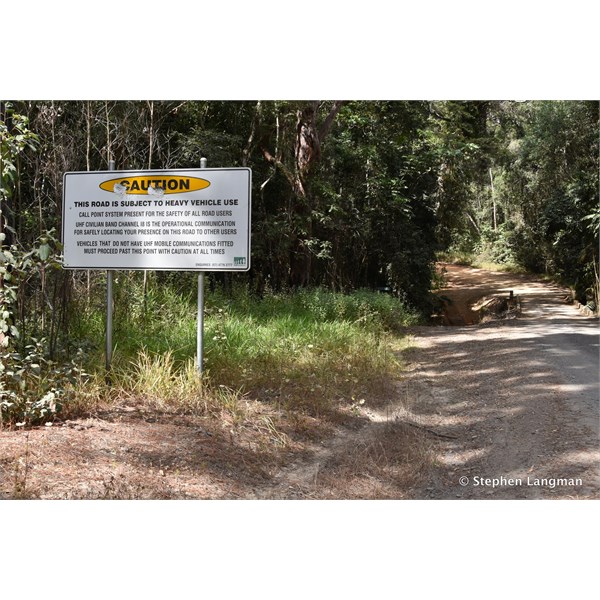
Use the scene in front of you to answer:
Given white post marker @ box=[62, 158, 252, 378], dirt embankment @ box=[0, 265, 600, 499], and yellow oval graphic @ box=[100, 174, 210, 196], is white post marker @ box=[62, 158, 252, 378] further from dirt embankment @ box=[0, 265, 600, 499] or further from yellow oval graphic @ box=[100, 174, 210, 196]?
dirt embankment @ box=[0, 265, 600, 499]

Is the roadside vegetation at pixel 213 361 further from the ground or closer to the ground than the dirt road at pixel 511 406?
further from the ground

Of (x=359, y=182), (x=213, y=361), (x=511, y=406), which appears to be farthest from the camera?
(x=359, y=182)

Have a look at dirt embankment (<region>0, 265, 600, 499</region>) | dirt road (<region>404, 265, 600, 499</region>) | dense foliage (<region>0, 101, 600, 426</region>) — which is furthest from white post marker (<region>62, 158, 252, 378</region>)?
dirt road (<region>404, 265, 600, 499</region>)

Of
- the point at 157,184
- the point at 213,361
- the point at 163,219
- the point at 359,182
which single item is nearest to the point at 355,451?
the point at 213,361

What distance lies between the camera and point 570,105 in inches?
400

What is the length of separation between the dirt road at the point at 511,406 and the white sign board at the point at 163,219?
2.28 m

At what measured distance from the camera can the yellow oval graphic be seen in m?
5.25


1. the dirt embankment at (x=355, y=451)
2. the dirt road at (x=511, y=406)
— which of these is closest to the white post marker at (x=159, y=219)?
the dirt embankment at (x=355, y=451)

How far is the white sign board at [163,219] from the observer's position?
527 centimetres

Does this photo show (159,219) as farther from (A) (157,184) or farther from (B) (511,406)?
(B) (511,406)

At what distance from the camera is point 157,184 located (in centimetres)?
Result: 530

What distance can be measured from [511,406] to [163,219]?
137 inches

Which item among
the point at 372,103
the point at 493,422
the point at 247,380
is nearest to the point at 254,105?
the point at 372,103

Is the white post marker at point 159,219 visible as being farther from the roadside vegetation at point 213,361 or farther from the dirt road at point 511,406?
the dirt road at point 511,406
